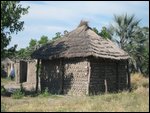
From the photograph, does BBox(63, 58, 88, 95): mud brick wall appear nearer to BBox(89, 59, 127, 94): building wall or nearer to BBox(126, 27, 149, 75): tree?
BBox(89, 59, 127, 94): building wall

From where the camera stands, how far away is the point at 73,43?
23062mm

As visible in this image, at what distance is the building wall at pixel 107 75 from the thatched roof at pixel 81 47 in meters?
0.55

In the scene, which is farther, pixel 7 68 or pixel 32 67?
pixel 7 68

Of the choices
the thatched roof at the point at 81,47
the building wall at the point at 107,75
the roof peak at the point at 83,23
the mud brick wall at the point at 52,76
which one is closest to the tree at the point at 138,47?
the roof peak at the point at 83,23

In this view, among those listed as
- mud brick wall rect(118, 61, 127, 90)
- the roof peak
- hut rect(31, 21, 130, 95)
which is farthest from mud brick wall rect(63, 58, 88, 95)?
the roof peak

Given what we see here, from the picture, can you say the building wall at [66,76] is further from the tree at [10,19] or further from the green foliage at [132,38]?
the green foliage at [132,38]

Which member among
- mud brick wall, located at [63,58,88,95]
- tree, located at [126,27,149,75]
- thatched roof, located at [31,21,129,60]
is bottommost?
mud brick wall, located at [63,58,88,95]

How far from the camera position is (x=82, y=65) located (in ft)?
70.6

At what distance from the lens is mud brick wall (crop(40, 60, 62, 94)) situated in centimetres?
2294

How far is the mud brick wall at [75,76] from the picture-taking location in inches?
843

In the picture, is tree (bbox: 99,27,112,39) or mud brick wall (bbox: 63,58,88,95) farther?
tree (bbox: 99,27,112,39)

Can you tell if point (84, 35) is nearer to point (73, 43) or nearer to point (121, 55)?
point (73, 43)

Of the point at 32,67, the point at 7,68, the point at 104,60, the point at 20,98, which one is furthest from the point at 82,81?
the point at 7,68

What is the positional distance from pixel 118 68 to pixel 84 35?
2694mm
